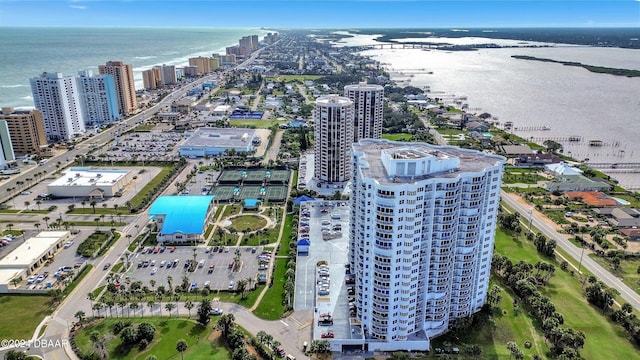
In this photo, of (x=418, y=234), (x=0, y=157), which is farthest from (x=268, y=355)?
(x=0, y=157)

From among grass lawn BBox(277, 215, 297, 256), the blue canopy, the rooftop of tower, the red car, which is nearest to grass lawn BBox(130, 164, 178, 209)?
grass lawn BBox(277, 215, 297, 256)

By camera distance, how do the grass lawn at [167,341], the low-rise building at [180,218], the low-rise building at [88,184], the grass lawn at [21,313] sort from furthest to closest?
the low-rise building at [88,184] → the low-rise building at [180,218] → the grass lawn at [21,313] → the grass lawn at [167,341]

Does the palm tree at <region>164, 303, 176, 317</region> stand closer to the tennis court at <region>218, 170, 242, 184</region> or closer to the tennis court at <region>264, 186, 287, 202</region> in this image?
the tennis court at <region>264, 186, 287, 202</region>

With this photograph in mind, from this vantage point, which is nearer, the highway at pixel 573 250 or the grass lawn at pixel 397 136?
the highway at pixel 573 250

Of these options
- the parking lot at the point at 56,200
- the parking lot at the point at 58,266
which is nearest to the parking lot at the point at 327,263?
the parking lot at the point at 58,266

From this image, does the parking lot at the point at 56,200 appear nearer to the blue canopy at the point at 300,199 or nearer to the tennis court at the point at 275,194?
the tennis court at the point at 275,194

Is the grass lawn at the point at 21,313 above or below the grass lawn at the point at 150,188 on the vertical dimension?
below
